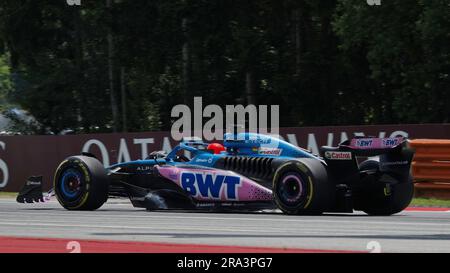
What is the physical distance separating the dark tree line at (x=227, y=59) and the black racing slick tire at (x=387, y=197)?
40.5ft

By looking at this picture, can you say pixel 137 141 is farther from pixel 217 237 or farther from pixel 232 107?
pixel 217 237

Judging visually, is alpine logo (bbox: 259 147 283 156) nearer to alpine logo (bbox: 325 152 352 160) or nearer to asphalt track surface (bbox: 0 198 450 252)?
asphalt track surface (bbox: 0 198 450 252)

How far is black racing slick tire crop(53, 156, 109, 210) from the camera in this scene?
583 inches

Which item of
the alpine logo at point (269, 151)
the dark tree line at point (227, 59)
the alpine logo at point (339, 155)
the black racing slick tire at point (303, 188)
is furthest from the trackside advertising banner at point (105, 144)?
the dark tree line at point (227, 59)

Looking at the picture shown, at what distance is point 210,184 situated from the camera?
45.3 ft

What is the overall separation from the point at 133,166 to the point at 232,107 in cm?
1633

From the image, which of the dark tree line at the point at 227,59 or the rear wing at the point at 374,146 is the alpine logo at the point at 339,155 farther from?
the dark tree line at the point at 227,59

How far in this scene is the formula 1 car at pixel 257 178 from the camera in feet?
42.2

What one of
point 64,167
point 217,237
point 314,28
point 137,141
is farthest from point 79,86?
point 217,237

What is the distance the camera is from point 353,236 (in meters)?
9.58

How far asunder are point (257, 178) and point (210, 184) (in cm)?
65

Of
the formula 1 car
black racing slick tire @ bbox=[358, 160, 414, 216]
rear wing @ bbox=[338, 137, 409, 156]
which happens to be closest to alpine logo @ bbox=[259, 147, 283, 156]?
the formula 1 car

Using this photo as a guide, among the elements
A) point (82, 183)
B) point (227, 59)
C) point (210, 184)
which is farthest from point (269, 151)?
point (227, 59)

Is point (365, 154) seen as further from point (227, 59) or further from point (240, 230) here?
point (227, 59)
